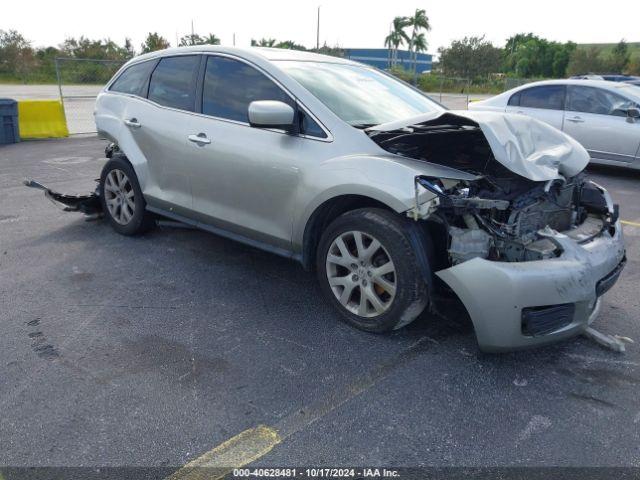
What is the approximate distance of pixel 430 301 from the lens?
3.12 metres

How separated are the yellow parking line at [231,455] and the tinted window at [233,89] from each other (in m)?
2.23

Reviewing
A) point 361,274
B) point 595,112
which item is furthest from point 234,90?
point 595,112

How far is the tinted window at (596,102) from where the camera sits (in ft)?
27.6

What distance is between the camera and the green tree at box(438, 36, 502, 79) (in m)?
66.4

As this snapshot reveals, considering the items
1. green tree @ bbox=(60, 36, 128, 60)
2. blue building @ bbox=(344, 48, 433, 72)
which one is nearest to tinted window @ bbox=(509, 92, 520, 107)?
green tree @ bbox=(60, 36, 128, 60)

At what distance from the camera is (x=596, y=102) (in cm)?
871

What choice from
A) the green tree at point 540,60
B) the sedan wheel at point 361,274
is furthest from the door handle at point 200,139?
the green tree at point 540,60

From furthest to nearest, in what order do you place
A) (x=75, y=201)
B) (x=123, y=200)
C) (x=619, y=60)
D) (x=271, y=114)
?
(x=619, y=60) → (x=75, y=201) → (x=123, y=200) → (x=271, y=114)

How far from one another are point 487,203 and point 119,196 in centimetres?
368

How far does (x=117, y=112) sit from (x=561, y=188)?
394 cm

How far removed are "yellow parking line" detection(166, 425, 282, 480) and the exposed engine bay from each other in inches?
54.4

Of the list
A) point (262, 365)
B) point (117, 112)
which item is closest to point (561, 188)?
point (262, 365)

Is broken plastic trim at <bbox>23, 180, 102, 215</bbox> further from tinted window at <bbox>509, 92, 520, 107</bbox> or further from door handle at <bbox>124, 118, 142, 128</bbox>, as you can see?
tinted window at <bbox>509, 92, 520, 107</bbox>

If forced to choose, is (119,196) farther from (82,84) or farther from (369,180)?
(82,84)
